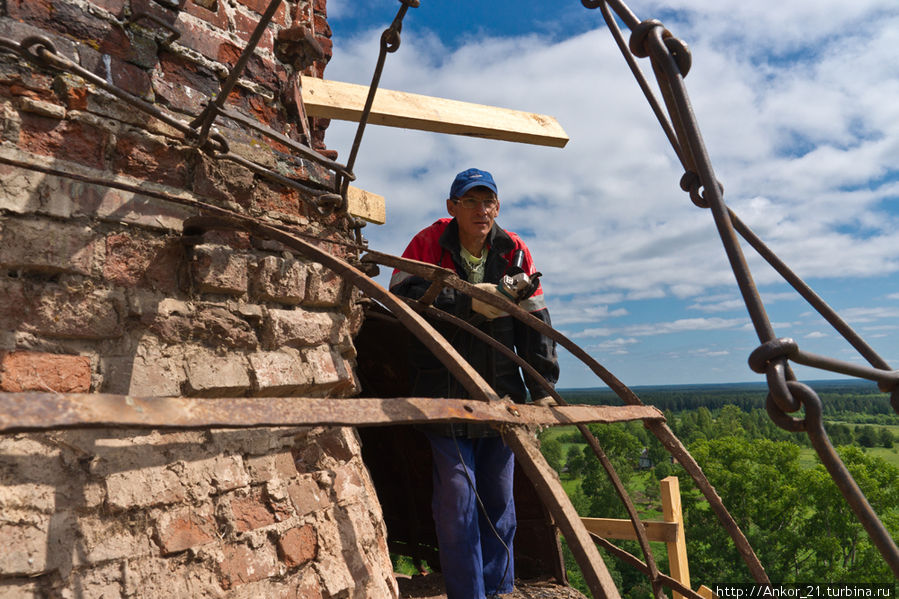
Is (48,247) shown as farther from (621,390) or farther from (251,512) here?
(621,390)

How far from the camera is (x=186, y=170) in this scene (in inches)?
73.1

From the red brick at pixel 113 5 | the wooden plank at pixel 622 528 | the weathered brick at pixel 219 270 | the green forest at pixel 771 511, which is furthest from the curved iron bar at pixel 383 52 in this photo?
the green forest at pixel 771 511

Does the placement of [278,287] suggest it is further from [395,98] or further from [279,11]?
[395,98]

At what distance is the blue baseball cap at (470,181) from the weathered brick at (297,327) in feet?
3.16

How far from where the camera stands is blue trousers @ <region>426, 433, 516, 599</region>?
8.06 ft

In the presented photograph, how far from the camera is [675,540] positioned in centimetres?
473

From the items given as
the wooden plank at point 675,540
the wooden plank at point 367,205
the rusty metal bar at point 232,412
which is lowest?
the wooden plank at point 675,540

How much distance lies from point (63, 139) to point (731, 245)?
1593 mm

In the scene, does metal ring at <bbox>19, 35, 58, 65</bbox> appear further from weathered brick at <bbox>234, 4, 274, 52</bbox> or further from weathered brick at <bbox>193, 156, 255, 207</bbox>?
weathered brick at <bbox>234, 4, 274, 52</bbox>

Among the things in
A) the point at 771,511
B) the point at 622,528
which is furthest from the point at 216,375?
the point at 771,511

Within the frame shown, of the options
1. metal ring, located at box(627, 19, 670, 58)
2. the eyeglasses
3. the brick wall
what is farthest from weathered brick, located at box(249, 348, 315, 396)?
metal ring, located at box(627, 19, 670, 58)

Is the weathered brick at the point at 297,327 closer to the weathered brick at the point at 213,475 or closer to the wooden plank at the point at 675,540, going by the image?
the weathered brick at the point at 213,475

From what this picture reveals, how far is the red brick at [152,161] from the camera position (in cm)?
171

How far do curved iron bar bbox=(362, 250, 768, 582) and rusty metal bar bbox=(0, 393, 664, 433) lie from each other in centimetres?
80
